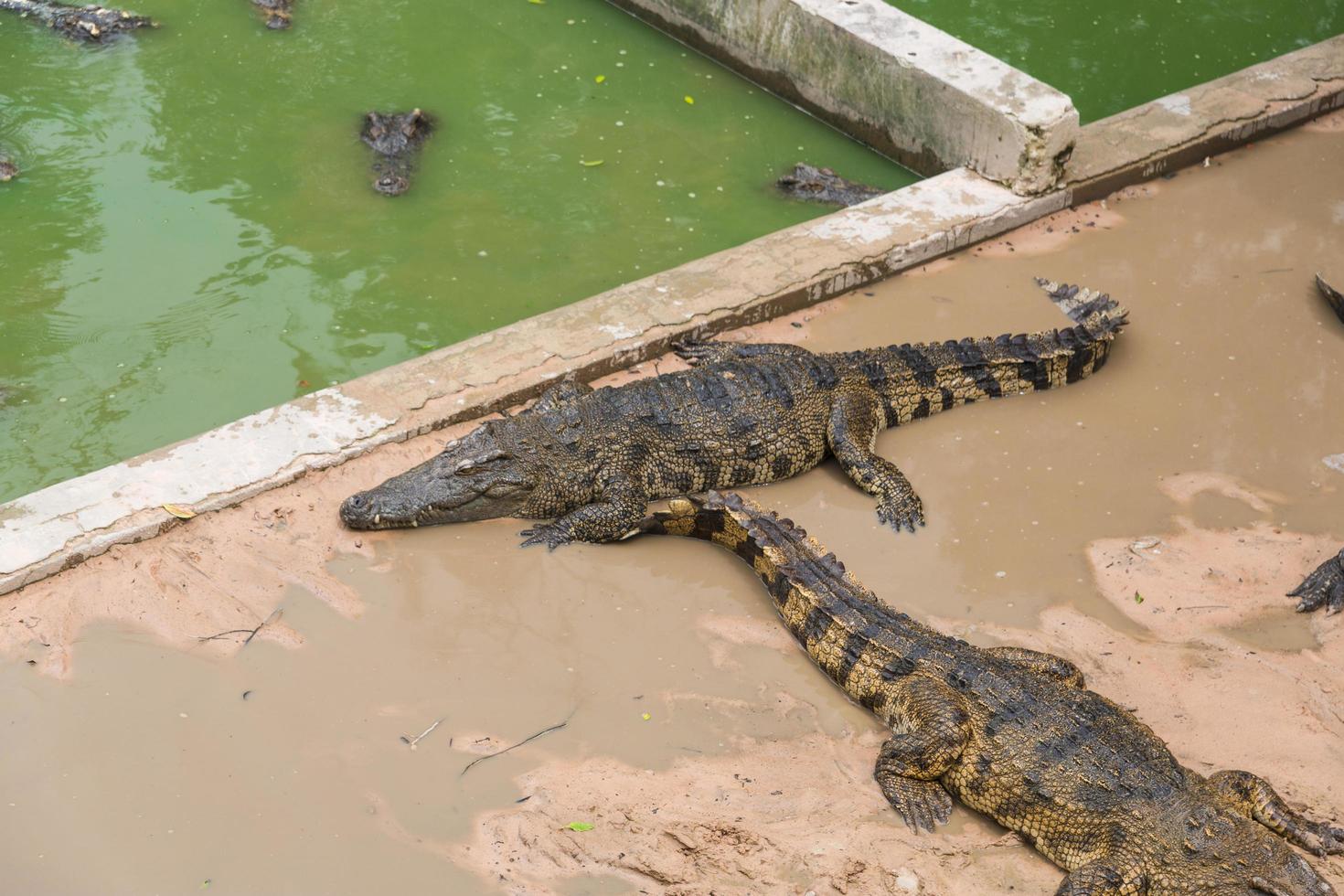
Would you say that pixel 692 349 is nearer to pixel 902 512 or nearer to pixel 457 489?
pixel 902 512

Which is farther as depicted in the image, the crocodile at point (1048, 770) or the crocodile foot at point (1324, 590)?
the crocodile foot at point (1324, 590)

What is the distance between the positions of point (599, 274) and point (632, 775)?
3918mm

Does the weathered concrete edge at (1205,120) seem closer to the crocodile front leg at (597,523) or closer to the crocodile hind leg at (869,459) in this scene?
the crocodile hind leg at (869,459)

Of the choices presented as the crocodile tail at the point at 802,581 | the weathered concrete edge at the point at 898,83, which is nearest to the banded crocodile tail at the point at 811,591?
the crocodile tail at the point at 802,581

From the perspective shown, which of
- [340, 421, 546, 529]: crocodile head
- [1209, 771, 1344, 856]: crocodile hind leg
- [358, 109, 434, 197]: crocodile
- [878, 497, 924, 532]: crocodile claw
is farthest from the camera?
[358, 109, 434, 197]: crocodile

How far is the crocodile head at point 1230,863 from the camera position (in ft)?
13.9

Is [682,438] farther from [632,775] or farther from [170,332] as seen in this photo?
[170,332]

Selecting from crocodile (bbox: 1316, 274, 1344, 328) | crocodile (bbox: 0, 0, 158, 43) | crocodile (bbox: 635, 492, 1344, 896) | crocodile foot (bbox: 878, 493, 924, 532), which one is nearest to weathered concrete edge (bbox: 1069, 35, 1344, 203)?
crocodile (bbox: 1316, 274, 1344, 328)

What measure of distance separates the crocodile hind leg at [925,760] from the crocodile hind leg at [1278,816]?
0.92 m

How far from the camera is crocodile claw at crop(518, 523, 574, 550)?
232 inches

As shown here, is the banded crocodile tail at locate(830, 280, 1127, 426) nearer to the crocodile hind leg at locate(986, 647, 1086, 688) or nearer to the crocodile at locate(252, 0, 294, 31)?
the crocodile hind leg at locate(986, 647, 1086, 688)

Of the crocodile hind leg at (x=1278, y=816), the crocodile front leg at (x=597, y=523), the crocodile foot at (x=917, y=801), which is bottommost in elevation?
the crocodile front leg at (x=597, y=523)

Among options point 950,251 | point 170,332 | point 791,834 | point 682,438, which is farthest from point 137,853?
point 950,251

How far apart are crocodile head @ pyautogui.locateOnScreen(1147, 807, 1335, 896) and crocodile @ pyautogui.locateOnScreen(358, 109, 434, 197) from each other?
6.14 m
